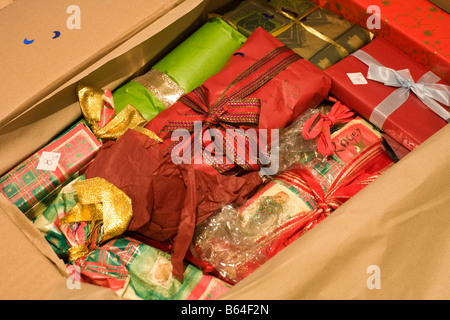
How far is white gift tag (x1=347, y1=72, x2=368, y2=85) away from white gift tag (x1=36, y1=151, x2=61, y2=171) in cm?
94

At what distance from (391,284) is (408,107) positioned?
0.63m

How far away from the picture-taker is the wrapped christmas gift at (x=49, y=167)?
1060 mm

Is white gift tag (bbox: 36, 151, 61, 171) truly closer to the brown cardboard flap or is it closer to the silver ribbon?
the brown cardboard flap

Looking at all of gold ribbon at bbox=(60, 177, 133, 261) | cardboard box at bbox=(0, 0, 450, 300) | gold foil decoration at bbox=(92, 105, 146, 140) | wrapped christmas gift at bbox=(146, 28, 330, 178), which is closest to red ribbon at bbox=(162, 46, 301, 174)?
wrapped christmas gift at bbox=(146, 28, 330, 178)

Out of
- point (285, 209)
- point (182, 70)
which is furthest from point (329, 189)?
point (182, 70)

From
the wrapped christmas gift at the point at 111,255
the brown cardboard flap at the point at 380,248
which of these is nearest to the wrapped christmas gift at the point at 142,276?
the wrapped christmas gift at the point at 111,255

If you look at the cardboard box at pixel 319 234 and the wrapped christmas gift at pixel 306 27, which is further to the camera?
the wrapped christmas gift at pixel 306 27

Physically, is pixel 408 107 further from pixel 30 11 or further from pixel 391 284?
pixel 30 11

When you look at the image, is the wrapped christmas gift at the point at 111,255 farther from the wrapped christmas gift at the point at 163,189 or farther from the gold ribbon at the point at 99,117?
the gold ribbon at the point at 99,117

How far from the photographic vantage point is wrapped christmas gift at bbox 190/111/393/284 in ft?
3.25

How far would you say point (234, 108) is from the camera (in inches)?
43.4

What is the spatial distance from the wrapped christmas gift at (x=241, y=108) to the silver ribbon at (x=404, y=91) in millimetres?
177

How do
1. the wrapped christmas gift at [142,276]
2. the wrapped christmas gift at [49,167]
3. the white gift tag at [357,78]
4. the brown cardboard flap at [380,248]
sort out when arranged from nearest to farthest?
the brown cardboard flap at [380,248] < the wrapped christmas gift at [142,276] < the wrapped christmas gift at [49,167] < the white gift tag at [357,78]
